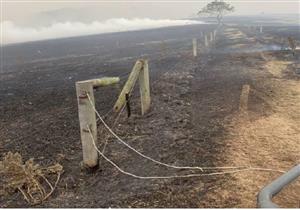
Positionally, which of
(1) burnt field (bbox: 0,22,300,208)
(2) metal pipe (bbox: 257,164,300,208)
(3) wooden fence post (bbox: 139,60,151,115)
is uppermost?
(2) metal pipe (bbox: 257,164,300,208)

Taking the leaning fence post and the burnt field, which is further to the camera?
the leaning fence post

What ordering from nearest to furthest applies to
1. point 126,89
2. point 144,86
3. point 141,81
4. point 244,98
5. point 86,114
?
point 86,114
point 126,89
point 141,81
point 144,86
point 244,98

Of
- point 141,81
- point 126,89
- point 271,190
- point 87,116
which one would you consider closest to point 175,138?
point 126,89

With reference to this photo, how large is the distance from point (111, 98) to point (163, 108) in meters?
3.62

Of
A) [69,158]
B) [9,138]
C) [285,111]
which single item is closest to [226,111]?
[285,111]

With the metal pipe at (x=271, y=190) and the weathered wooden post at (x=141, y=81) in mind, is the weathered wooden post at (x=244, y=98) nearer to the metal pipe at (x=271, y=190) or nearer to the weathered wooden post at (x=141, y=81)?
the weathered wooden post at (x=141, y=81)

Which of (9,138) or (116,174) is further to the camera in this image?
(9,138)

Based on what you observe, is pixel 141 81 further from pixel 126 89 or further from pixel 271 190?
pixel 271 190

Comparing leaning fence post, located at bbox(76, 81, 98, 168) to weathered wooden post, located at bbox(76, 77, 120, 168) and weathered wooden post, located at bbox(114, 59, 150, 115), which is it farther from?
weathered wooden post, located at bbox(114, 59, 150, 115)

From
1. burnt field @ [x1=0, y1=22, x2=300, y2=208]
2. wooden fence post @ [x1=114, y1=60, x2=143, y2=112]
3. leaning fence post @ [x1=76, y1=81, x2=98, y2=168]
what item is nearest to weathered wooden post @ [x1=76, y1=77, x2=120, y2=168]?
leaning fence post @ [x1=76, y1=81, x2=98, y2=168]

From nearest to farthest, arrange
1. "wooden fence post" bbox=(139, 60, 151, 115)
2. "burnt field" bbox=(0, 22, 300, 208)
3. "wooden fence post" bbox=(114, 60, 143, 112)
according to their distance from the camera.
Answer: "burnt field" bbox=(0, 22, 300, 208) → "wooden fence post" bbox=(114, 60, 143, 112) → "wooden fence post" bbox=(139, 60, 151, 115)

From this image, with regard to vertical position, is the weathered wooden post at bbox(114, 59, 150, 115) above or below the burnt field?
above

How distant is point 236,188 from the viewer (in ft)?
23.3

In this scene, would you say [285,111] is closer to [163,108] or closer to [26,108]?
[163,108]
